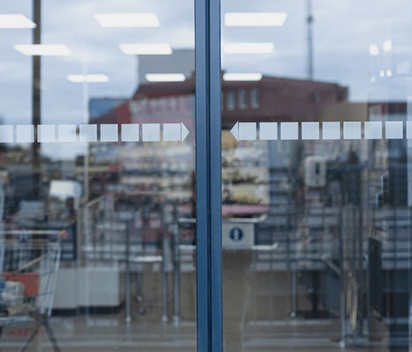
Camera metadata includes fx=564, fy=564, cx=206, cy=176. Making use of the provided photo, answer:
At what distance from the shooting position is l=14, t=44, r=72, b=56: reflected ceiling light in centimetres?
455

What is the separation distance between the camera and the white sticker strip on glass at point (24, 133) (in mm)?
2303

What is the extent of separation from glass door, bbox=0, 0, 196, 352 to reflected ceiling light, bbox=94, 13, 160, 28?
0.01 metres

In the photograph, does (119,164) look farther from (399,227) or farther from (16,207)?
(399,227)

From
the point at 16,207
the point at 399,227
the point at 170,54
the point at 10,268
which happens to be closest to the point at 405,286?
the point at 399,227

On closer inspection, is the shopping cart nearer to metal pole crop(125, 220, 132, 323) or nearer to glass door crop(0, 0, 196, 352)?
glass door crop(0, 0, 196, 352)

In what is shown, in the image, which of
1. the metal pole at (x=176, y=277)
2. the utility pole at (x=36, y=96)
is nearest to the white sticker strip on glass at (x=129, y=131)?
the utility pole at (x=36, y=96)

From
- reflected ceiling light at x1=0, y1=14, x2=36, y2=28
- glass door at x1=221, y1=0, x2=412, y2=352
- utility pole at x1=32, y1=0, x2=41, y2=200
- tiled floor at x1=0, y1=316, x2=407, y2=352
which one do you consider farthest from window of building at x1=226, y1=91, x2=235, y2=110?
tiled floor at x1=0, y1=316, x2=407, y2=352

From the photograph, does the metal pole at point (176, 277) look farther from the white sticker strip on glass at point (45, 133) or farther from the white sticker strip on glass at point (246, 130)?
the white sticker strip on glass at point (246, 130)

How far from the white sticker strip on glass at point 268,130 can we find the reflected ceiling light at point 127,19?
1690 mm

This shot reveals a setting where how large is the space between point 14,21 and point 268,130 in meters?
1.91

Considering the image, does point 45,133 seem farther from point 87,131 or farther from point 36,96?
point 36,96

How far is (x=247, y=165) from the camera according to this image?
599 cm

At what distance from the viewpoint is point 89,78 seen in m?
5.48

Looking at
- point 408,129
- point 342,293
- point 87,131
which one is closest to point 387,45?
point 342,293
